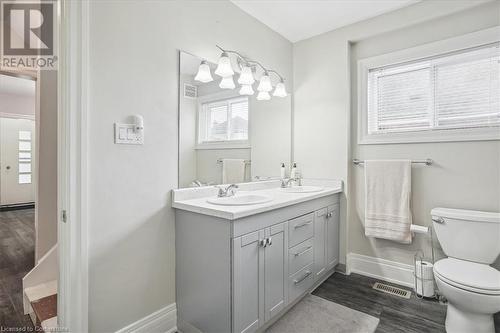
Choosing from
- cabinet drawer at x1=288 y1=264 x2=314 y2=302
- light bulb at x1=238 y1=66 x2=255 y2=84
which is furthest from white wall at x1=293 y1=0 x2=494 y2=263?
light bulb at x1=238 y1=66 x2=255 y2=84

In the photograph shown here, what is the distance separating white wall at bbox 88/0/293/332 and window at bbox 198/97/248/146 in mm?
269

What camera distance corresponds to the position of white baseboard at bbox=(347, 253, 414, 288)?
92.0 inches

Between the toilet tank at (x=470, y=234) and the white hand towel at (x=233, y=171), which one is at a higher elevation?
the white hand towel at (x=233, y=171)

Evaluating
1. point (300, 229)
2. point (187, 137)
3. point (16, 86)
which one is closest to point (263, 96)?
point (187, 137)

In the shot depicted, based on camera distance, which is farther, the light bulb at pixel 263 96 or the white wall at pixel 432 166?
the light bulb at pixel 263 96

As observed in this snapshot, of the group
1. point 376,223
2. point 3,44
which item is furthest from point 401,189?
point 3,44

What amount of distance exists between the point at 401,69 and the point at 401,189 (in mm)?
1113

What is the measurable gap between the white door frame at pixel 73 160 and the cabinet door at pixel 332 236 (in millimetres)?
1910

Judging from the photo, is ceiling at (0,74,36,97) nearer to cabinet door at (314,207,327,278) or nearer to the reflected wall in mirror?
the reflected wall in mirror

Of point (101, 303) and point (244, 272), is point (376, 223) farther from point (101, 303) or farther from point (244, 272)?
point (101, 303)

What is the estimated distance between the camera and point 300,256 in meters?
1.97

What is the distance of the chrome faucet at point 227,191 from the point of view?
198 centimetres

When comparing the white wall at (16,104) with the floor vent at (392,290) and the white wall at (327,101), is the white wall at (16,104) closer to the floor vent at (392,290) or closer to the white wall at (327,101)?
the white wall at (327,101)

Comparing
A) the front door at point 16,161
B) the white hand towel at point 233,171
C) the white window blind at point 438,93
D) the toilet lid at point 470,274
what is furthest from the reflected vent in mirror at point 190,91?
the front door at point 16,161
